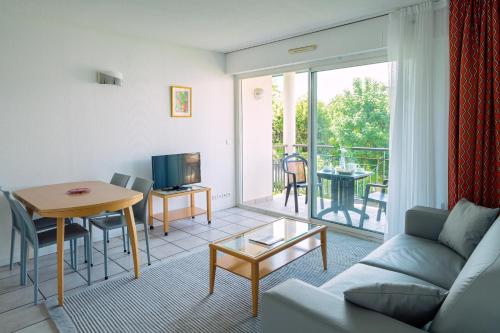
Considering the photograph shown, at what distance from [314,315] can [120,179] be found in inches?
119

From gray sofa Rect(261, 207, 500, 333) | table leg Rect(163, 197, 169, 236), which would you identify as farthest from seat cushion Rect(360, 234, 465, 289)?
table leg Rect(163, 197, 169, 236)

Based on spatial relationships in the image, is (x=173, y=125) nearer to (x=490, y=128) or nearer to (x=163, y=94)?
(x=163, y=94)

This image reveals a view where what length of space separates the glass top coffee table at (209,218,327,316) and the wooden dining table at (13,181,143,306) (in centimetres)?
84

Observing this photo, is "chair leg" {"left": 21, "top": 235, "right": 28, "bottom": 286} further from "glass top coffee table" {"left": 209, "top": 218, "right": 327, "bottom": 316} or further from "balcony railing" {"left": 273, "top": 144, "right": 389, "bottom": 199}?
"balcony railing" {"left": 273, "top": 144, "right": 389, "bottom": 199}

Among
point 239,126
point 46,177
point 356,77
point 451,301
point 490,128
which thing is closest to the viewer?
point 451,301

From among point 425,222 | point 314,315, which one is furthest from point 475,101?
point 314,315

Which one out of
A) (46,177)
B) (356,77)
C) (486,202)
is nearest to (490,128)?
(486,202)

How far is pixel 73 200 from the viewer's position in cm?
279

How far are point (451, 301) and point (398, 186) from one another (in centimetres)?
238

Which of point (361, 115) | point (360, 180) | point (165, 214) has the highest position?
point (361, 115)

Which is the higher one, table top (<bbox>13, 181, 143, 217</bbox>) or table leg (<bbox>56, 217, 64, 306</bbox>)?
table top (<bbox>13, 181, 143, 217</bbox>)

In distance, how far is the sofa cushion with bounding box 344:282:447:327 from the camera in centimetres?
133

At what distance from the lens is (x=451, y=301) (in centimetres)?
125

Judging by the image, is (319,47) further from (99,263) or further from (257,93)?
(99,263)
